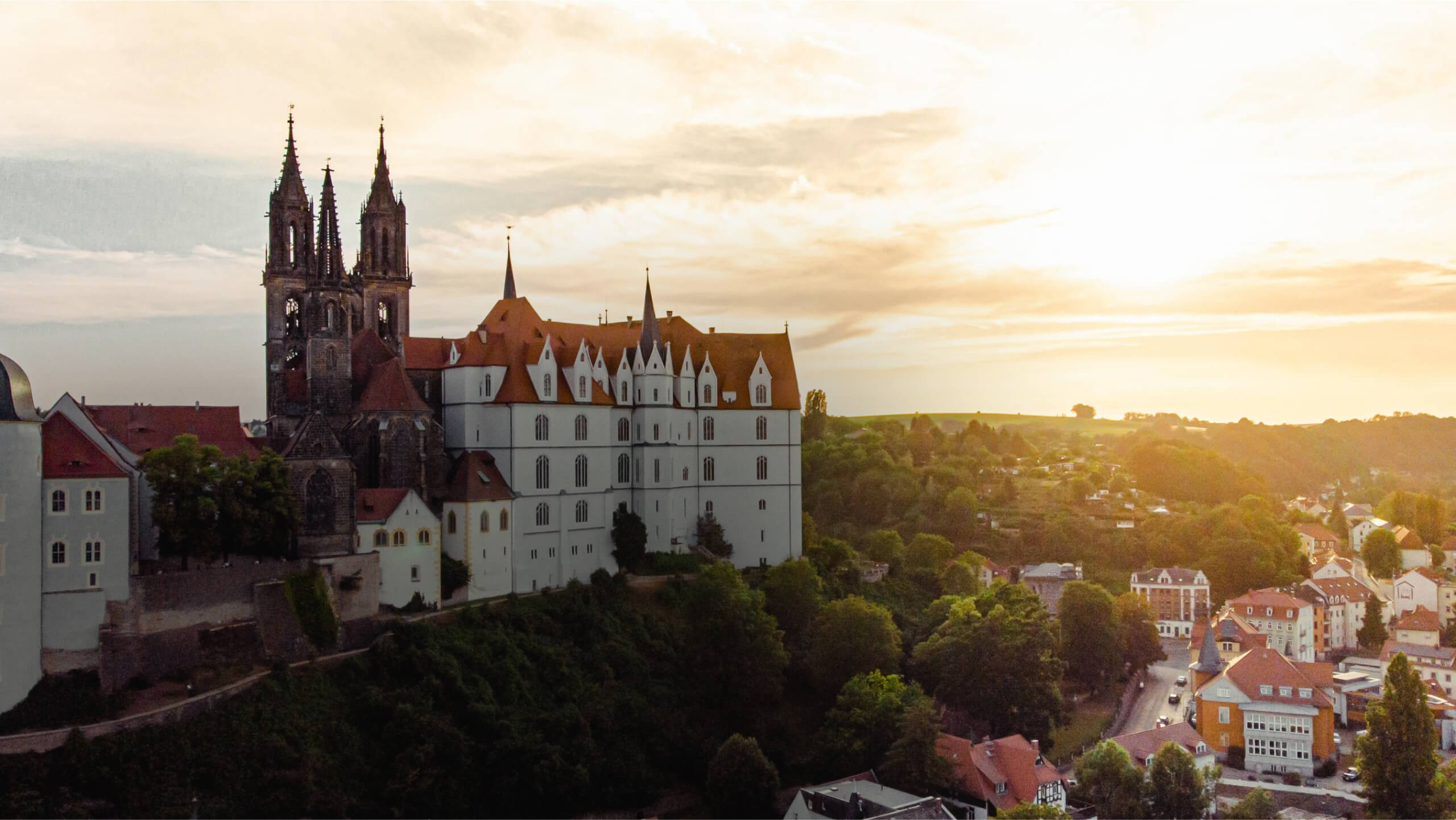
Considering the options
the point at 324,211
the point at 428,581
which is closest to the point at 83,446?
the point at 428,581

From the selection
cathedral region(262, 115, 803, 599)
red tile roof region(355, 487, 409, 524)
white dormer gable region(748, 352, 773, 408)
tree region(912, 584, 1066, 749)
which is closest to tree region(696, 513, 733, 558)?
cathedral region(262, 115, 803, 599)

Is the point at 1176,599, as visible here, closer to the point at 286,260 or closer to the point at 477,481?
the point at 477,481

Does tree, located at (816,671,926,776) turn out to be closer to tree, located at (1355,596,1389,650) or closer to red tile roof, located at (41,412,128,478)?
red tile roof, located at (41,412,128,478)

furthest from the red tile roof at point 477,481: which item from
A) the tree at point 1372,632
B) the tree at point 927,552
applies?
the tree at point 1372,632

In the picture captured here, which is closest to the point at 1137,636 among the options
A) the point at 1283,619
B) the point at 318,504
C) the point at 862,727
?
the point at 1283,619

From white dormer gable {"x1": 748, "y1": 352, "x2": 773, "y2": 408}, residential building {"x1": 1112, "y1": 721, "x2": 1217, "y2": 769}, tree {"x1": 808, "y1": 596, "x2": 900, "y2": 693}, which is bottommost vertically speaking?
residential building {"x1": 1112, "y1": 721, "x2": 1217, "y2": 769}
